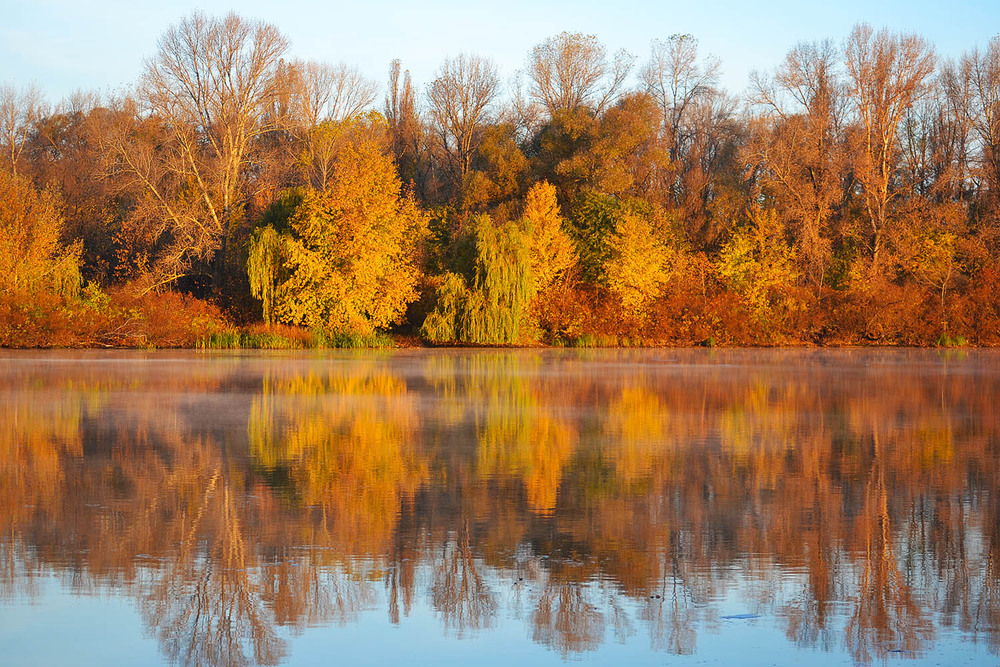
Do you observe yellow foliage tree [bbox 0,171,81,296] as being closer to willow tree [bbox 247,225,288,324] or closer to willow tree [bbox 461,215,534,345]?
willow tree [bbox 247,225,288,324]

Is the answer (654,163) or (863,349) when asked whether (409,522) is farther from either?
(654,163)

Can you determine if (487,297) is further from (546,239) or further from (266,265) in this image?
(266,265)

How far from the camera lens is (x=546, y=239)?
4688 cm

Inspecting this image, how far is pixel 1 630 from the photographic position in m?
5.67

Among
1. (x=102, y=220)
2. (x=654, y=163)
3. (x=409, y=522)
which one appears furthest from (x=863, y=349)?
(x=409, y=522)

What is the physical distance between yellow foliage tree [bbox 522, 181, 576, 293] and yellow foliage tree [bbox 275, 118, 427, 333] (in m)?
5.33

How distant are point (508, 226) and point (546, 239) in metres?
2.75

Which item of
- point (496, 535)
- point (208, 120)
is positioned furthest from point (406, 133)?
point (496, 535)

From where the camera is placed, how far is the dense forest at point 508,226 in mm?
43250

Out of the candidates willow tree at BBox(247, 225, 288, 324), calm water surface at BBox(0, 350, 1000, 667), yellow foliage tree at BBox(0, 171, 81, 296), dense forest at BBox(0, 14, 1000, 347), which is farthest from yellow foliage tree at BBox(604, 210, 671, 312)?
calm water surface at BBox(0, 350, 1000, 667)

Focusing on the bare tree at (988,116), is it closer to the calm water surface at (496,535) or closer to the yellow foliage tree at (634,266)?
the yellow foliage tree at (634,266)

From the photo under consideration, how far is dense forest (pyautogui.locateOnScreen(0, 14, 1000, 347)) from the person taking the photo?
43250 mm

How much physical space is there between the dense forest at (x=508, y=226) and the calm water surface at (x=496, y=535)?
26.1 meters

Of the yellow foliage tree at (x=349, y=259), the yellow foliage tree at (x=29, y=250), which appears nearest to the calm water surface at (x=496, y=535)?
the yellow foliage tree at (x=29, y=250)
